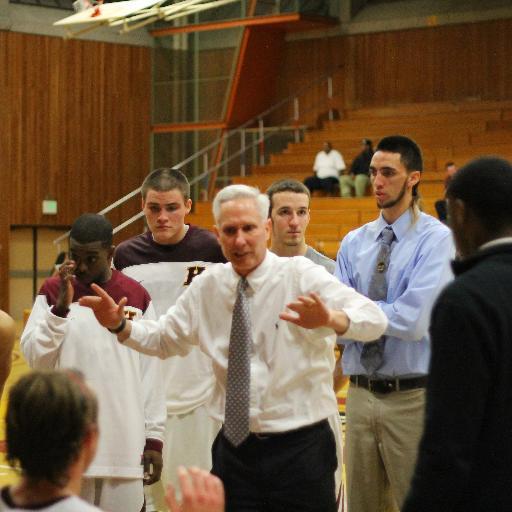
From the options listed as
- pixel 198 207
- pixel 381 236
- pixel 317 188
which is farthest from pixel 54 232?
pixel 381 236

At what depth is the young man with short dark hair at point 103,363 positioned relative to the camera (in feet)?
14.7

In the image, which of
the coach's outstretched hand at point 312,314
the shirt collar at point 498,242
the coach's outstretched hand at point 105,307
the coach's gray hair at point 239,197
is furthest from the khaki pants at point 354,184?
the shirt collar at point 498,242

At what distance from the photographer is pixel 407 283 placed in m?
4.95

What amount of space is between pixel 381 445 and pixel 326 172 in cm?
1648

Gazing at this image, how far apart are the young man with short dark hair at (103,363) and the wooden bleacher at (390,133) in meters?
13.2

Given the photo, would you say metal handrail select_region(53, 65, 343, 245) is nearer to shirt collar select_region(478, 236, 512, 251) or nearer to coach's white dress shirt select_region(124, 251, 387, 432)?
coach's white dress shirt select_region(124, 251, 387, 432)

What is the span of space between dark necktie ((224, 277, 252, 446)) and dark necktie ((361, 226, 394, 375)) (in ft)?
3.68

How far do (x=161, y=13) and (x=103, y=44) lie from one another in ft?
23.1

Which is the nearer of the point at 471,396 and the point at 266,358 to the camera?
the point at 471,396

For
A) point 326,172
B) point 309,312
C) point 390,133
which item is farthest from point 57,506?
point 390,133

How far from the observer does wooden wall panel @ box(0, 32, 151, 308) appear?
75.1 ft

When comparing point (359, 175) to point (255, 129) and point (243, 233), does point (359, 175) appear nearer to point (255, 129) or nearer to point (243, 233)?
point (255, 129)

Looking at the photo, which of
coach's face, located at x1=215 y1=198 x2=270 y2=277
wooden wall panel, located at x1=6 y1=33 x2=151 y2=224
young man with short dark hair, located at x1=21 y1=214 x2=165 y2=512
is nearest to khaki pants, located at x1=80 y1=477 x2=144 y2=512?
young man with short dark hair, located at x1=21 y1=214 x2=165 y2=512

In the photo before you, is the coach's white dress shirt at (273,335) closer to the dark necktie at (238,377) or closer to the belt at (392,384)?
the dark necktie at (238,377)
